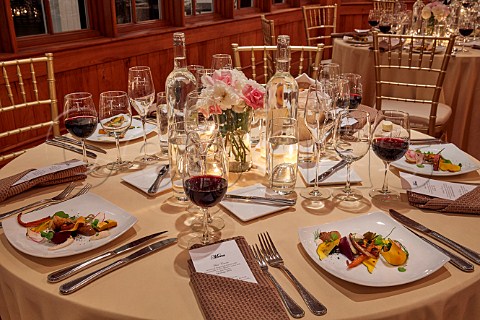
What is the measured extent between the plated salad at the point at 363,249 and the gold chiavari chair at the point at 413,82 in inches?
80.9

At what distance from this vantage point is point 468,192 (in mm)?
1263

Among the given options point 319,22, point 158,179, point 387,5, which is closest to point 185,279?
point 158,179

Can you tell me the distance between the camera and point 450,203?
1.20 meters

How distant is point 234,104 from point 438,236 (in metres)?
0.61

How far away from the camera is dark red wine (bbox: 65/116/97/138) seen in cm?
140

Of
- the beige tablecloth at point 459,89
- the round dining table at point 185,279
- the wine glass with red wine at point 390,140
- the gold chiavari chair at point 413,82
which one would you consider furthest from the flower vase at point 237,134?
the beige tablecloth at point 459,89

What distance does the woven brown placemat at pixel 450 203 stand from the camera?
1.19 metres

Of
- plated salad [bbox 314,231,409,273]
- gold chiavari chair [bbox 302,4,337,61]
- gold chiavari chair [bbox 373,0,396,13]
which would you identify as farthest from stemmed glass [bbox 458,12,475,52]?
plated salad [bbox 314,231,409,273]

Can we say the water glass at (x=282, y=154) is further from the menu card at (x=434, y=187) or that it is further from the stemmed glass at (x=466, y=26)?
the stemmed glass at (x=466, y=26)

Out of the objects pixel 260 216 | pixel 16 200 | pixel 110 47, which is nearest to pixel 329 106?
pixel 260 216

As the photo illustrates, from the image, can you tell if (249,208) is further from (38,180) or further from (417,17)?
(417,17)

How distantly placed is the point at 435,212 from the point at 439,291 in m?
0.34

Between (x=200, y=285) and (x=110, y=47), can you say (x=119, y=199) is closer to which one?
(x=200, y=285)

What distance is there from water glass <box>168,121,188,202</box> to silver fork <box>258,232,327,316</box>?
0.29m
